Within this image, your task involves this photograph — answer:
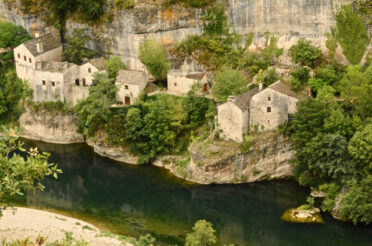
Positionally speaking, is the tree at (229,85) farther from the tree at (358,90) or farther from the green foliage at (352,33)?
the green foliage at (352,33)

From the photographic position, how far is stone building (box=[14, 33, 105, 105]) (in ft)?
197

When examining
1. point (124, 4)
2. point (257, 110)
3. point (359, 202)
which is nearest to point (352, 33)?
point (257, 110)

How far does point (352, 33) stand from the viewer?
5488cm

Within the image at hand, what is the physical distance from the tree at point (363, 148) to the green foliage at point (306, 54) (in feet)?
32.1

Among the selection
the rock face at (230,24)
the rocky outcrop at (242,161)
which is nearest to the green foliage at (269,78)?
the rock face at (230,24)

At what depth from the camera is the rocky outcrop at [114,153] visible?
184 ft

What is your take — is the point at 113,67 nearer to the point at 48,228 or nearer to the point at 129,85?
the point at 129,85

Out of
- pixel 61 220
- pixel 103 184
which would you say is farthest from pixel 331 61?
pixel 61 220

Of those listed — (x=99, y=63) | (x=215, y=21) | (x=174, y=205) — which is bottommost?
(x=174, y=205)

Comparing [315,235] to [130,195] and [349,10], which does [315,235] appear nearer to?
[130,195]

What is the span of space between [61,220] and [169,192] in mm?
8366

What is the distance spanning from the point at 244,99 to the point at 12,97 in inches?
848

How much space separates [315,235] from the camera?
150ft

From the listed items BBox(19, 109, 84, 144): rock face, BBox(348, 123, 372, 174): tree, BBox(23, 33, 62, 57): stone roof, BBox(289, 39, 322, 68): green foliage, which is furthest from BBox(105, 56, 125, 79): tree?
BBox(348, 123, 372, 174): tree
